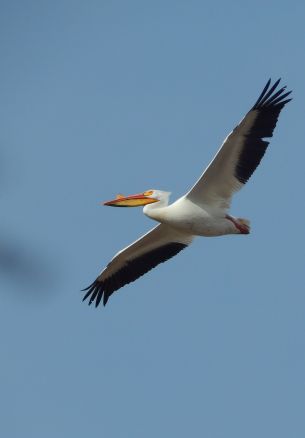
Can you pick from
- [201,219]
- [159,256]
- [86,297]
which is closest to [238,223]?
[201,219]

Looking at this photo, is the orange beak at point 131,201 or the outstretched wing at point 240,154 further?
the orange beak at point 131,201

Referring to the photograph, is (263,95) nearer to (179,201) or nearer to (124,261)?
(179,201)

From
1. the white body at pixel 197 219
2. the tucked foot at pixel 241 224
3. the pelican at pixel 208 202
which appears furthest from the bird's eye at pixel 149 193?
the tucked foot at pixel 241 224

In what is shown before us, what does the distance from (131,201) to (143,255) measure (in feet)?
2.63

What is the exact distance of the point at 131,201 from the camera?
19266 millimetres

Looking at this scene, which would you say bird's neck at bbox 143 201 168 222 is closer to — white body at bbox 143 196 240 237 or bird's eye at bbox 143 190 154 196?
white body at bbox 143 196 240 237

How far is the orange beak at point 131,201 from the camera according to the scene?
1894cm

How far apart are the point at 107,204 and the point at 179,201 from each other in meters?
1.56

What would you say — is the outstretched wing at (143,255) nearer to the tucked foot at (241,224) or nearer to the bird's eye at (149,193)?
the bird's eye at (149,193)

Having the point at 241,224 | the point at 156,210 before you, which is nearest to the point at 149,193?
the point at 156,210

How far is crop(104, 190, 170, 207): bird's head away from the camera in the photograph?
1878cm

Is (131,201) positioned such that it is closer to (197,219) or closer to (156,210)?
(156,210)

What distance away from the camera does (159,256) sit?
63.0ft

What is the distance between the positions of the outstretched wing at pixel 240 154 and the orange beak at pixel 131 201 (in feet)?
3.35
